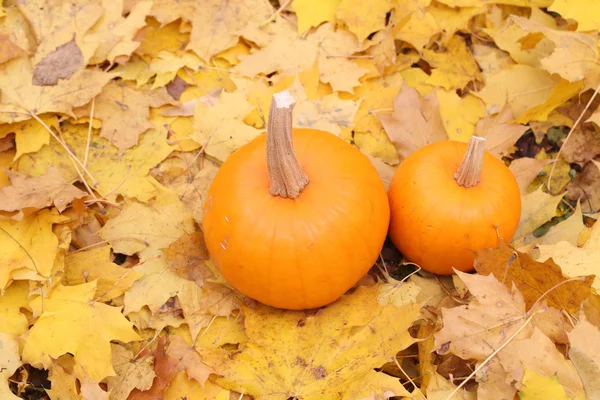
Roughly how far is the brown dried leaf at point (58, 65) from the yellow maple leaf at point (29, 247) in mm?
539

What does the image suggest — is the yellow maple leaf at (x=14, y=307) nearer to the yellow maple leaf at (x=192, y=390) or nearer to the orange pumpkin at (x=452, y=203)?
the yellow maple leaf at (x=192, y=390)

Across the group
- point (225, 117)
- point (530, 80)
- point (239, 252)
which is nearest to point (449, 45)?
point (530, 80)

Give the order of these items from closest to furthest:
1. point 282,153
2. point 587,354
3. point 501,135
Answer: point 587,354 < point 282,153 < point 501,135

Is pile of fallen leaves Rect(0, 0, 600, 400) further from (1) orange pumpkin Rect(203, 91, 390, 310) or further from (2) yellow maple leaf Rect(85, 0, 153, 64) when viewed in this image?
(1) orange pumpkin Rect(203, 91, 390, 310)

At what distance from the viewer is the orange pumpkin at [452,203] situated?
5.57 ft

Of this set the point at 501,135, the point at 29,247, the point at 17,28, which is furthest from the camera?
the point at 17,28

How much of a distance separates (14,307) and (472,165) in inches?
59.3

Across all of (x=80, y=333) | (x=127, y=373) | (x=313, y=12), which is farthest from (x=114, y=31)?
(x=127, y=373)

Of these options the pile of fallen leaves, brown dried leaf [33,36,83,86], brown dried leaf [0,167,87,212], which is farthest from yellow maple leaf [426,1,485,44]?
brown dried leaf [0,167,87,212]

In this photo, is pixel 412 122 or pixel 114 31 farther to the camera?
pixel 114 31

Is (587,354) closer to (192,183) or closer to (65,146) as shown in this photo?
(192,183)

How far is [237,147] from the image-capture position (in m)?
2.09

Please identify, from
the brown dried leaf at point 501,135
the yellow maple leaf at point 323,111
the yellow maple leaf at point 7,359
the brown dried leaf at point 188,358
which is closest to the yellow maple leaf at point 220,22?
the yellow maple leaf at point 323,111

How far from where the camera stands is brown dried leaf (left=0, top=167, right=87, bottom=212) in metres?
1.86
